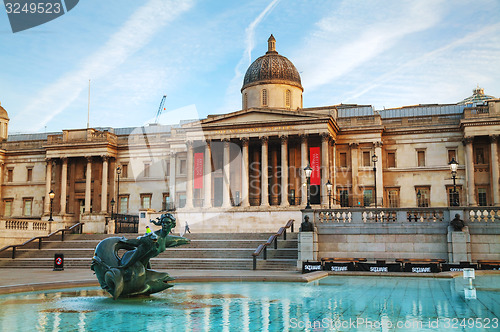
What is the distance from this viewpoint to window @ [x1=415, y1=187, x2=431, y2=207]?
48875mm

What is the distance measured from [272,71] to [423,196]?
18.8 m

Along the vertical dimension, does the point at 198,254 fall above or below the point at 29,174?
below

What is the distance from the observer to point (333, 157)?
160ft

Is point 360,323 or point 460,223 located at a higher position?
point 460,223

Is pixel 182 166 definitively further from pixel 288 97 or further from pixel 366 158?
pixel 366 158

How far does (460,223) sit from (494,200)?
76.4 feet

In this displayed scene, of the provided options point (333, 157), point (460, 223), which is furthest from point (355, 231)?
point (333, 157)

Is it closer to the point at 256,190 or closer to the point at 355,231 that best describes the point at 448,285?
the point at 355,231

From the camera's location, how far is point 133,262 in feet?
42.1

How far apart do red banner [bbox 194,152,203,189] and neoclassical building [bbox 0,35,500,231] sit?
0.10m

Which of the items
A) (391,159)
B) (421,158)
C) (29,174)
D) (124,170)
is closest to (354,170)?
(391,159)

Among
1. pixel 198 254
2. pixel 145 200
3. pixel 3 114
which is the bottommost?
pixel 198 254

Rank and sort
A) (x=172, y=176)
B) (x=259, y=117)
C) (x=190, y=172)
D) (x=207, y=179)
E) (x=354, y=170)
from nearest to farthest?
(x=259, y=117) < (x=207, y=179) < (x=190, y=172) < (x=354, y=170) < (x=172, y=176)

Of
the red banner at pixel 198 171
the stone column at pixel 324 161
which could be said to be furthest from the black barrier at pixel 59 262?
the stone column at pixel 324 161
